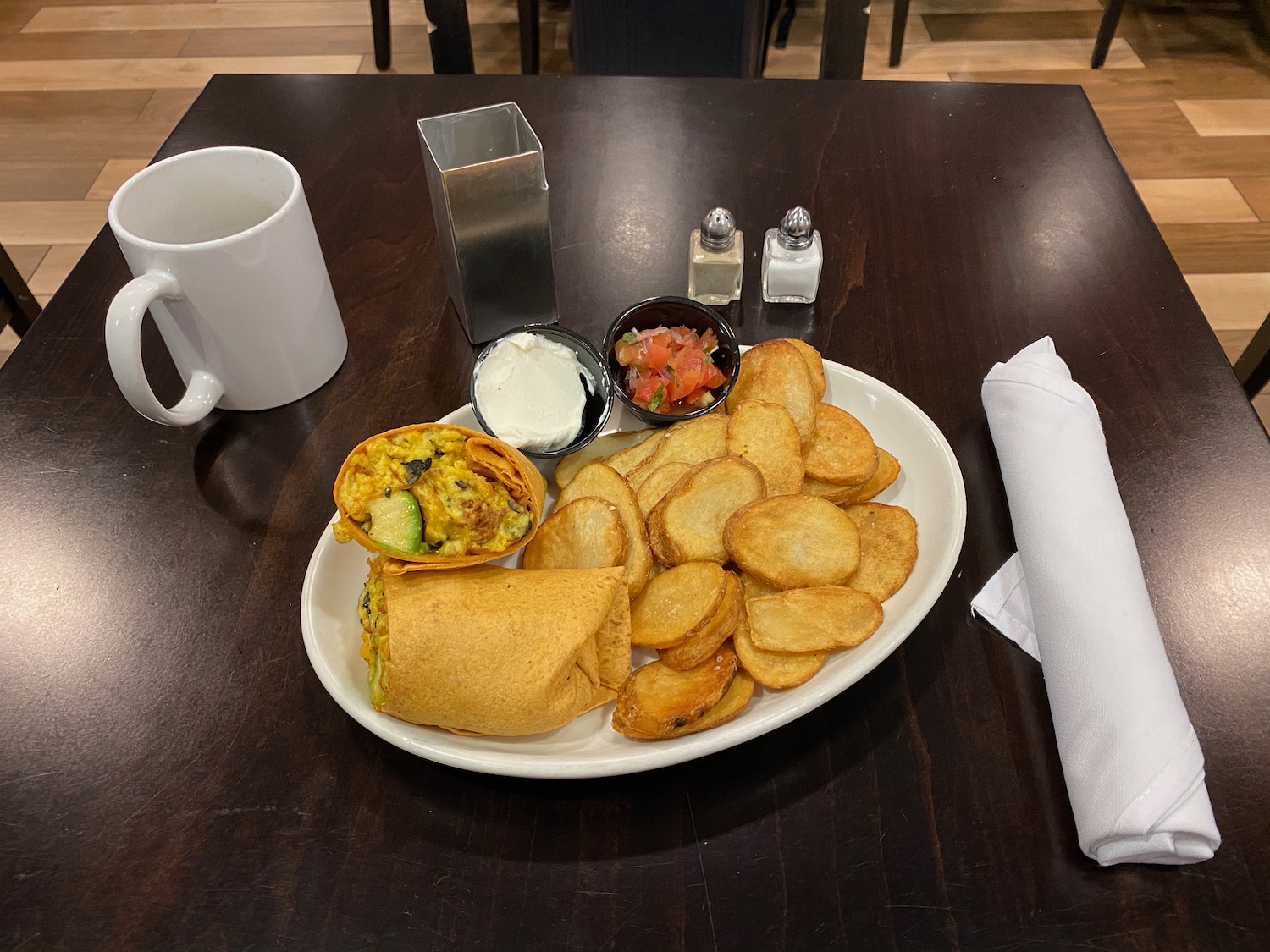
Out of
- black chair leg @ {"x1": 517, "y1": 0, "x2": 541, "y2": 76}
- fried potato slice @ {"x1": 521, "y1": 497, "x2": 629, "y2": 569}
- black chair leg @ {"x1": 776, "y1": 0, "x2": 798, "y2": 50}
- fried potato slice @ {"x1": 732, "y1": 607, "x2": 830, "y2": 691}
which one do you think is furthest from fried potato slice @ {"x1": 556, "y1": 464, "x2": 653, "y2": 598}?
black chair leg @ {"x1": 776, "y1": 0, "x2": 798, "y2": 50}

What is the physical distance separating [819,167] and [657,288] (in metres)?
0.36

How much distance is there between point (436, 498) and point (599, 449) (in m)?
0.24

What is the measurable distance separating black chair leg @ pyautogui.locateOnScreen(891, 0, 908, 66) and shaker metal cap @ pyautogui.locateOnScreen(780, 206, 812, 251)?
2.28 meters

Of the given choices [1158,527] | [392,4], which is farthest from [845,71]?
[392,4]

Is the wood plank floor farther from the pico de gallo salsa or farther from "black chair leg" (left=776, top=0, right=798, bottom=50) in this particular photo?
the pico de gallo salsa

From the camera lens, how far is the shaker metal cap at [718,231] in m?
1.11

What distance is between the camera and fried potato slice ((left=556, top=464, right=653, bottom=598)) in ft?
2.80

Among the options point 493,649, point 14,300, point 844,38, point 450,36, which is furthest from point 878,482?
point 14,300

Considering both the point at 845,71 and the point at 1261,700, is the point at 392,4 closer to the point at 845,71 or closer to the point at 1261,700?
the point at 845,71

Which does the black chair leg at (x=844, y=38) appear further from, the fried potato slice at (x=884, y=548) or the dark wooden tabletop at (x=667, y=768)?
the fried potato slice at (x=884, y=548)

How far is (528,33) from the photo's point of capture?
2660 millimetres

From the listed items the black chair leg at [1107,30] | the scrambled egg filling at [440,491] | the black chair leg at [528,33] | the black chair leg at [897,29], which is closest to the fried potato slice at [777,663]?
the scrambled egg filling at [440,491]

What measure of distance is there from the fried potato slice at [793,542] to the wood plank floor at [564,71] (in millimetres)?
1845

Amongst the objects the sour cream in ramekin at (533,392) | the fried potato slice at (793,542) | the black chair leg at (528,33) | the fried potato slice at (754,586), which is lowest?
the black chair leg at (528,33)
